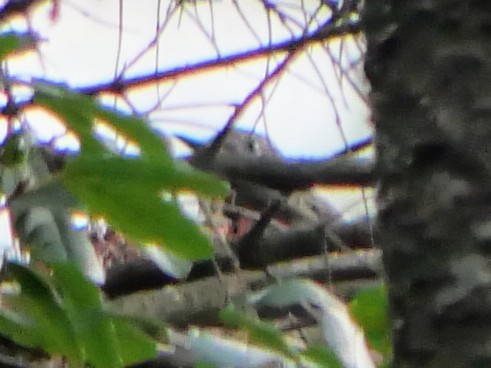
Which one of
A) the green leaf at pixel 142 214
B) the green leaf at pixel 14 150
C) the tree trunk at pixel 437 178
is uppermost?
the green leaf at pixel 14 150

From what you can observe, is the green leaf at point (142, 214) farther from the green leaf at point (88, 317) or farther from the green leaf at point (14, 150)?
the green leaf at point (14, 150)

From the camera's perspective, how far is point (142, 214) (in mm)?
604

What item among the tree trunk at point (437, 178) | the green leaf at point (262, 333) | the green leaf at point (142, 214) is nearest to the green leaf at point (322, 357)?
the green leaf at point (262, 333)

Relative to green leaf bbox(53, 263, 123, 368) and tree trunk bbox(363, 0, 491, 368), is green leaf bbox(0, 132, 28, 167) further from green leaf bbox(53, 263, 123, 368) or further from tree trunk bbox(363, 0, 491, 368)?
tree trunk bbox(363, 0, 491, 368)

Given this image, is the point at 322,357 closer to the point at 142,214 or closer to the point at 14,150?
the point at 142,214

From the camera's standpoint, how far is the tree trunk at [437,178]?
383 millimetres

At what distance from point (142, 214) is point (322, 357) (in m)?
0.18

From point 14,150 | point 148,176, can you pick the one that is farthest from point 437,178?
point 14,150

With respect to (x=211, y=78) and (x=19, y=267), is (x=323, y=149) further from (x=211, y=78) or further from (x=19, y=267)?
(x=19, y=267)

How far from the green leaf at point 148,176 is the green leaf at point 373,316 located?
0.23 meters

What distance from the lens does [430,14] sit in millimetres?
406

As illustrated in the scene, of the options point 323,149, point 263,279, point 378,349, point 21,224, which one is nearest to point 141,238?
point 21,224

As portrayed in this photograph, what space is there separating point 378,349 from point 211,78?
31.8 inches

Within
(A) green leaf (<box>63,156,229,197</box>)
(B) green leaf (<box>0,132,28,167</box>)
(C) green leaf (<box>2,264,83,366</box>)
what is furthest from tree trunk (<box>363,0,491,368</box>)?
(B) green leaf (<box>0,132,28,167</box>)
